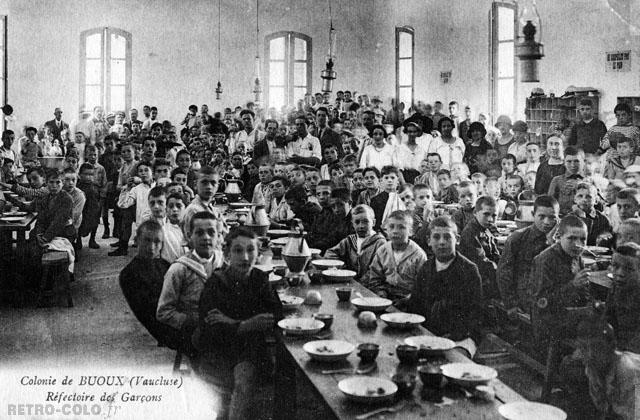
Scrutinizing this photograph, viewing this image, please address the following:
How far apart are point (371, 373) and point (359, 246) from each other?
216 centimetres

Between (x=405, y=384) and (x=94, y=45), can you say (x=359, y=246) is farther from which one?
(x=94, y=45)

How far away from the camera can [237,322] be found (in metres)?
3.16

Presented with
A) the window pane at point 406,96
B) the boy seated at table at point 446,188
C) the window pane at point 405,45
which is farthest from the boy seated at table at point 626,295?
the window pane at point 405,45

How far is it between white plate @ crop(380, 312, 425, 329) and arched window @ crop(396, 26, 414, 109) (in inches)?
470

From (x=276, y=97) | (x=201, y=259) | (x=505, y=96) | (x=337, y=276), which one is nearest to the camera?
(x=201, y=259)

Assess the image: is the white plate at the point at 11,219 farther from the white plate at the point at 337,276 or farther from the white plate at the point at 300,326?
the white plate at the point at 300,326

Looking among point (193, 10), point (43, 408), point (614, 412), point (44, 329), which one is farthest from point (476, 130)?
point (193, 10)

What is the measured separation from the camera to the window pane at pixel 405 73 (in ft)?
49.5

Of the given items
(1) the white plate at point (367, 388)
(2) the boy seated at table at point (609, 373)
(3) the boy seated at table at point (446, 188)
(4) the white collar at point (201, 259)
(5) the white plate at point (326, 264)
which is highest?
(3) the boy seated at table at point (446, 188)

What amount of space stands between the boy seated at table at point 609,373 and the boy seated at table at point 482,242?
1.36 meters

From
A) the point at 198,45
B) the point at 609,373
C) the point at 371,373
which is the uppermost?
the point at 198,45

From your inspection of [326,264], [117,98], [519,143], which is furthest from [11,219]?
[117,98]

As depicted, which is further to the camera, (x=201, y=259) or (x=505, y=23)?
(x=505, y=23)

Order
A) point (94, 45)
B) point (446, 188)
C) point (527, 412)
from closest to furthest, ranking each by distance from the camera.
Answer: point (527, 412), point (446, 188), point (94, 45)
